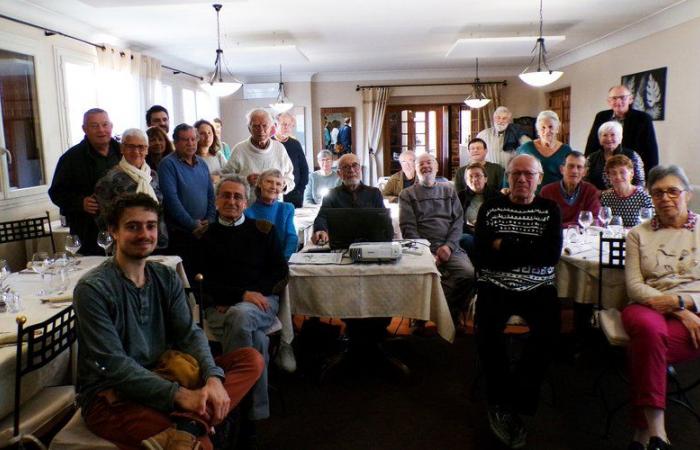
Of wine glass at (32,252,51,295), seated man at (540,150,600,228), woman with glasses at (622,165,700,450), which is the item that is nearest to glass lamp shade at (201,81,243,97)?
wine glass at (32,252,51,295)

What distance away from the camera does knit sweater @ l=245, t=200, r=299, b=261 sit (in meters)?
3.19

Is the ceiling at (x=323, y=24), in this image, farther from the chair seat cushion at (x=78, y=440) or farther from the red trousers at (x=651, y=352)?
the red trousers at (x=651, y=352)

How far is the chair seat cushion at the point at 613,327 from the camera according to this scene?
2.34 m

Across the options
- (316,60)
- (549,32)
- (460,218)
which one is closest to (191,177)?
(460,218)

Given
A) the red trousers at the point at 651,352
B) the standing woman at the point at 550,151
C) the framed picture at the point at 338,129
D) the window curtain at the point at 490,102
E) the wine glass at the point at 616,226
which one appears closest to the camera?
the red trousers at the point at 651,352

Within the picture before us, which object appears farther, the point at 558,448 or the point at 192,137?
the point at 192,137

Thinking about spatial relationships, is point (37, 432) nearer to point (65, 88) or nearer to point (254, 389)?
point (254, 389)

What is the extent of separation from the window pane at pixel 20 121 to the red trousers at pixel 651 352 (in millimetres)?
4675

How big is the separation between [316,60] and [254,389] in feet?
24.1

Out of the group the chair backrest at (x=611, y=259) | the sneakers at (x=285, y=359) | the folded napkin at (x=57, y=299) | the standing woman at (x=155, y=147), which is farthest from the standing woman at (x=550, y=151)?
the folded napkin at (x=57, y=299)

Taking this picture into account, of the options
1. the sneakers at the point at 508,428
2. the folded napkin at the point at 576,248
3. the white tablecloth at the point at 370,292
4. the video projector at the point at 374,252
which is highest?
the video projector at the point at 374,252

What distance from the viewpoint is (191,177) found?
11.2 feet

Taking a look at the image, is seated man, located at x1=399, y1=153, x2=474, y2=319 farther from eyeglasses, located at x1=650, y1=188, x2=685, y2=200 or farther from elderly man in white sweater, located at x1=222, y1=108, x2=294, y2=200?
eyeglasses, located at x1=650, y1=188, x2=685, y2=200

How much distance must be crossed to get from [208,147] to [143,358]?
9.76 ft
